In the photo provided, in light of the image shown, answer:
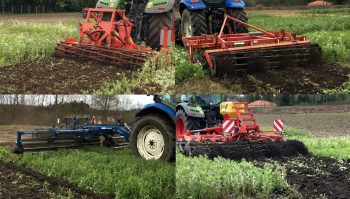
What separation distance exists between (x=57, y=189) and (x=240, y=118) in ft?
6.14

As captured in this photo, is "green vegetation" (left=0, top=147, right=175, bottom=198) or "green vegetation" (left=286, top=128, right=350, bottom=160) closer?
"green vegetation" (left=0, top=147, right=175, bottom=198)

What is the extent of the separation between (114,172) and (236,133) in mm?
1193

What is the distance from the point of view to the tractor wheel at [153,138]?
3459mm

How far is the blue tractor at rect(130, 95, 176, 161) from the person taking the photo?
344 centimetres

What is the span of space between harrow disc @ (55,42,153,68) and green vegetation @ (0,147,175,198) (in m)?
1.77

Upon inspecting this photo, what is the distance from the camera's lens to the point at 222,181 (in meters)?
3.05

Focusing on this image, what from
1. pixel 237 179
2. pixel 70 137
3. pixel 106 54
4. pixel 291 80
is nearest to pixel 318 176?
pixel 237 179

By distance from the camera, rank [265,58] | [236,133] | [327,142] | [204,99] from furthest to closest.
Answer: [265,58], [236,133], [327,142], [204,99]

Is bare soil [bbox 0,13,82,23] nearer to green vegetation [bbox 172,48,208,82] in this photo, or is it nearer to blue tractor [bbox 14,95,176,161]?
green vegetation [bbox 172,48,208,82]

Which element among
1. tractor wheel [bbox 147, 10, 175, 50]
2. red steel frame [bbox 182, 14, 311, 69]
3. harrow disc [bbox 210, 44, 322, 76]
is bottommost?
harrow disc [bbox 210, 44, 322, 76]

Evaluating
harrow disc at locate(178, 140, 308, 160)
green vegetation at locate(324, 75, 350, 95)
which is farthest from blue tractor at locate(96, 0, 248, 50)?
harrow disc at locate(178, 140, 308, 160)

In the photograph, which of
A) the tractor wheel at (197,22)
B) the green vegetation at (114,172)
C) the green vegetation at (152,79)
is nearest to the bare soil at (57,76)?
the green vegetation at (152,79)

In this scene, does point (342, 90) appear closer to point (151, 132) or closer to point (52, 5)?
point (151, 132)

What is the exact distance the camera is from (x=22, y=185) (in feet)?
14.8
